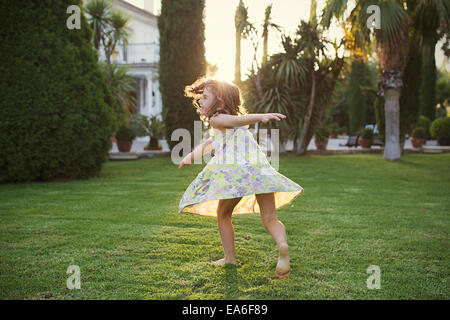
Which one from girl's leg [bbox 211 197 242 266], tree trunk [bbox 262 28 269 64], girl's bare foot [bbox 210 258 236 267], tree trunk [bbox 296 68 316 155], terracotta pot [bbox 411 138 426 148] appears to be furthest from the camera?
terracotta pot [bbox 411 138 426 148]

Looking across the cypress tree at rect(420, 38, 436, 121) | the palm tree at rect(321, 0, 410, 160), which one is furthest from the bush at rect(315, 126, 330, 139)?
the cypress tree at rect(420, 38, 436, 121)

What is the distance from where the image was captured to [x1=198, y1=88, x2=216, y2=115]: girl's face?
2691 mm

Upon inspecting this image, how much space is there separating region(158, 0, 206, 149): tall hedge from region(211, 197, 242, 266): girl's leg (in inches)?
378

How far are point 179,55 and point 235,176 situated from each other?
33.3 ft

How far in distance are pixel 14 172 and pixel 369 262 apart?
6.21 m

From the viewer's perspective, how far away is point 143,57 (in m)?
23.1

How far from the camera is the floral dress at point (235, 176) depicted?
95.0 inches

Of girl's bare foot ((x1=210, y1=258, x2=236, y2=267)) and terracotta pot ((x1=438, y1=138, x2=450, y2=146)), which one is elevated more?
terracotta pot ((x1=438, y1=138, x2=450, y2=146))

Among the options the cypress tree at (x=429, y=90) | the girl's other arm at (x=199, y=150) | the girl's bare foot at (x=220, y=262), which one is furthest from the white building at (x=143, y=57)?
the girl's bare foot at (x=220, y=262)

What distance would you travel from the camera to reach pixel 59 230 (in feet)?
12.2

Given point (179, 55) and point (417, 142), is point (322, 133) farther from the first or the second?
point (179, 55)

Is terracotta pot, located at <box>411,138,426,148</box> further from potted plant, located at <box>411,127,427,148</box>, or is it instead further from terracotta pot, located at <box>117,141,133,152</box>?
terracotta pot, located at <box>117,141,133,152</box>
